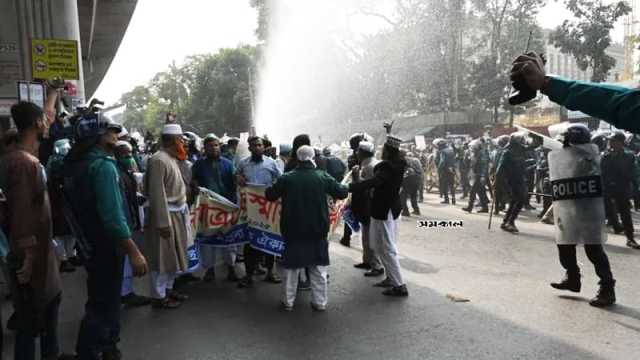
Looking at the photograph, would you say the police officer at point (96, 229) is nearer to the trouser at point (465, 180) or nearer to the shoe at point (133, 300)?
the shoe at point (133, 300)

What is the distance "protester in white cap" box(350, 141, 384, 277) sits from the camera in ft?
22.5

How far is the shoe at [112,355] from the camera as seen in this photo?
400cm

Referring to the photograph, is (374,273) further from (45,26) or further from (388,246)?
(45,26)

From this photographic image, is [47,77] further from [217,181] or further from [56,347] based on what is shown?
[56,347]

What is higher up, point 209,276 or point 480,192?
point 480,192

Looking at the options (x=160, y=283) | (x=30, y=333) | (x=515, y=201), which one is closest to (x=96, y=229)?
(x=30, y=333)

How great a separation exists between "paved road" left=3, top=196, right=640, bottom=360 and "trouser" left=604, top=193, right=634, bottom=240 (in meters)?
1.16

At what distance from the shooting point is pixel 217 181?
22.4ft

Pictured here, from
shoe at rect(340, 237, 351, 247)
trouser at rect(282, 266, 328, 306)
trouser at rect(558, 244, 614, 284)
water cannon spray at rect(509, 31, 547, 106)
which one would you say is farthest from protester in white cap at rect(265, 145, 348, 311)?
shoe at rect(340, 237, 351, 247)

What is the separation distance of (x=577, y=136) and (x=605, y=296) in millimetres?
1699

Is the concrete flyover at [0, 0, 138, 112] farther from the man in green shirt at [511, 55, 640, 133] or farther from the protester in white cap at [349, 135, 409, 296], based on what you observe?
the man in green shirt at [511, 55, 640, 133]

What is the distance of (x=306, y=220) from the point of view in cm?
550

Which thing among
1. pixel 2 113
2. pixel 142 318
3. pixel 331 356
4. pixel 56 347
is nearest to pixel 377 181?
pixel 331 356

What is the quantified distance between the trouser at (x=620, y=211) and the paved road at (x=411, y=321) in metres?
1.16
